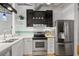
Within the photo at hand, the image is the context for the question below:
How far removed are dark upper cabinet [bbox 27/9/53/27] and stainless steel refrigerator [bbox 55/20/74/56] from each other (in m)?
0.73

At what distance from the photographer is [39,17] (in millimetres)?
5434

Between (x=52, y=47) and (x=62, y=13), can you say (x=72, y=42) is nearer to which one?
(x=52, y=47)

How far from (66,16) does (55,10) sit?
0.55 m

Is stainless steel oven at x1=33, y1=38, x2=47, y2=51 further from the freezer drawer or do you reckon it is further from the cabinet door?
the freezer drawer

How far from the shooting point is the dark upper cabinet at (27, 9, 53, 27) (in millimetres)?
5395

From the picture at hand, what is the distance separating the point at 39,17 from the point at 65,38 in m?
1.30

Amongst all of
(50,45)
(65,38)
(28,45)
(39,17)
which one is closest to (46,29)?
(39,17)

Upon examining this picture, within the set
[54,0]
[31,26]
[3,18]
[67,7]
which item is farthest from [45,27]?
[54,0]

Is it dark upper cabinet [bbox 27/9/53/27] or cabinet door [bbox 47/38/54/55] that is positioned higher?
dark upper cabinet [bbox 27/9/53/27]

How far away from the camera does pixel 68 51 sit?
488 centimetres

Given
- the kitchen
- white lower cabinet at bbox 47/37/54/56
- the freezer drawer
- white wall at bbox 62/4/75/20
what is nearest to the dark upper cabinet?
the kitchen

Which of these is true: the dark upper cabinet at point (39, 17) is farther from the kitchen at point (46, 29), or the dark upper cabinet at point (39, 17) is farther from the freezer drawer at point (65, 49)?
the freezer drawer at point (65, 49)

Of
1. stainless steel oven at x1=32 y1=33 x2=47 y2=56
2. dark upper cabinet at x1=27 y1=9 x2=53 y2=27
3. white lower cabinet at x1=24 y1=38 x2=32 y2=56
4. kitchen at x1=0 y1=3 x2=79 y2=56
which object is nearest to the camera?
white lower cabinet at x1=24 y1=38 x2=32 y2=56

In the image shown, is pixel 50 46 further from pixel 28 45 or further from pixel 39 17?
pixel 39 17
